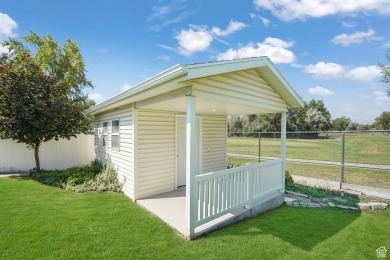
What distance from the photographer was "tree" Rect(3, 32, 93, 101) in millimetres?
18547

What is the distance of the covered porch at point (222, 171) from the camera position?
360cm

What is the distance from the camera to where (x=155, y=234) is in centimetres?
373

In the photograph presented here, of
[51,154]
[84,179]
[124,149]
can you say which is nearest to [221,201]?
[124,149]

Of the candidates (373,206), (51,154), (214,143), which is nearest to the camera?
(373,206)

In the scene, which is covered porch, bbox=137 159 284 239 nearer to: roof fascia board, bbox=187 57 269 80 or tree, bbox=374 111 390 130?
roof fascia board, bbox=187 57 269 80

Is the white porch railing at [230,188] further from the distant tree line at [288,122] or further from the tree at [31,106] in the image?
the distant tree line at [288,122]

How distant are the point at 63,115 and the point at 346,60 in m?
12.5

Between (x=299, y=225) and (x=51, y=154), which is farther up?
→ (x=51, y=154)

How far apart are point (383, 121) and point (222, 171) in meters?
49.2

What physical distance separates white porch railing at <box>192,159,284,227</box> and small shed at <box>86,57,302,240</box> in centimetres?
2

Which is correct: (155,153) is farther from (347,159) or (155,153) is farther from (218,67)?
(347,159)

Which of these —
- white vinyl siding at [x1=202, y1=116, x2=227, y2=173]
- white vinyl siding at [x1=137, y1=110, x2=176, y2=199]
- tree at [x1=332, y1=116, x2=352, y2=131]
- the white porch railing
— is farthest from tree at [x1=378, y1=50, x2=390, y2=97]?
tree at [x1=332, y1=116, x2=352, y2=131]

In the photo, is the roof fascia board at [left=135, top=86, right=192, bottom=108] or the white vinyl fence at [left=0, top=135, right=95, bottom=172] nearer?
the roof fascia board at [left=135, top=86, right=192, bottom=108]

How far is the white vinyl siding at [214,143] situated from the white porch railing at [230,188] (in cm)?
248
